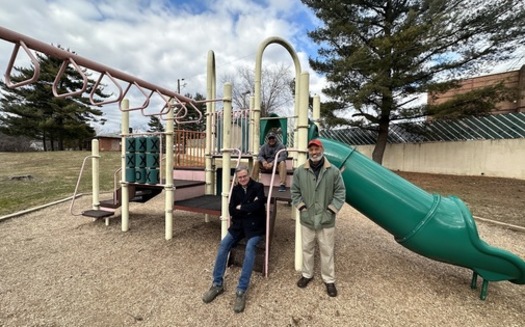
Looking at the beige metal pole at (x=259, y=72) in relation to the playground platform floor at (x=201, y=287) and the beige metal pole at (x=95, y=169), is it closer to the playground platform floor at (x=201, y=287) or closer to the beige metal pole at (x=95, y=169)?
the playground platform floor at (x=201, y=287)

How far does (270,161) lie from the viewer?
4844mm

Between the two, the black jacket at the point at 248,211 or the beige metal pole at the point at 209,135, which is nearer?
the black jacket at the point at 248,211

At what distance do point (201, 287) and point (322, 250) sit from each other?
1487 millimetres

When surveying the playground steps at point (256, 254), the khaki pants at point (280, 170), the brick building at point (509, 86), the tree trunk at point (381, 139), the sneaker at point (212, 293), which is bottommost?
the sneaker at point (212, 293)

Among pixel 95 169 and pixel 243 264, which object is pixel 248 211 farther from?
pixel 95 169

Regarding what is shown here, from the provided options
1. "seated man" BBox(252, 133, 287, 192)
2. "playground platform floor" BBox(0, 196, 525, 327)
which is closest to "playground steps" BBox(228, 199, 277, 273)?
"playground platform floor" BBox(0, 196, 525, 327)

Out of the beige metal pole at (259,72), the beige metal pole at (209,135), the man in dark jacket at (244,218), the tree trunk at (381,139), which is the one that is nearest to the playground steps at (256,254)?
the man in dark jacket at (244,218)

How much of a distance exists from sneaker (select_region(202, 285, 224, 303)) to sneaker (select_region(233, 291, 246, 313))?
0.83ft

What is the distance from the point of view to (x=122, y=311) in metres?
2.61

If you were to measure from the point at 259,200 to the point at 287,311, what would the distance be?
1189mm

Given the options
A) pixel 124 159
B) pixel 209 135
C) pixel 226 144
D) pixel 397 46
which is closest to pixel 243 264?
pixel 226 144

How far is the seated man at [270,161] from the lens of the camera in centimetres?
446

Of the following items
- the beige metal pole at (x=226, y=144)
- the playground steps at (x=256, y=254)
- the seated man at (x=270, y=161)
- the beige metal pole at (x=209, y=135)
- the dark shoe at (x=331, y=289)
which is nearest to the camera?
the dark shoe at (x=331, y=289)

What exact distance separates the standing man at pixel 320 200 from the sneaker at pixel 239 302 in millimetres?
724
